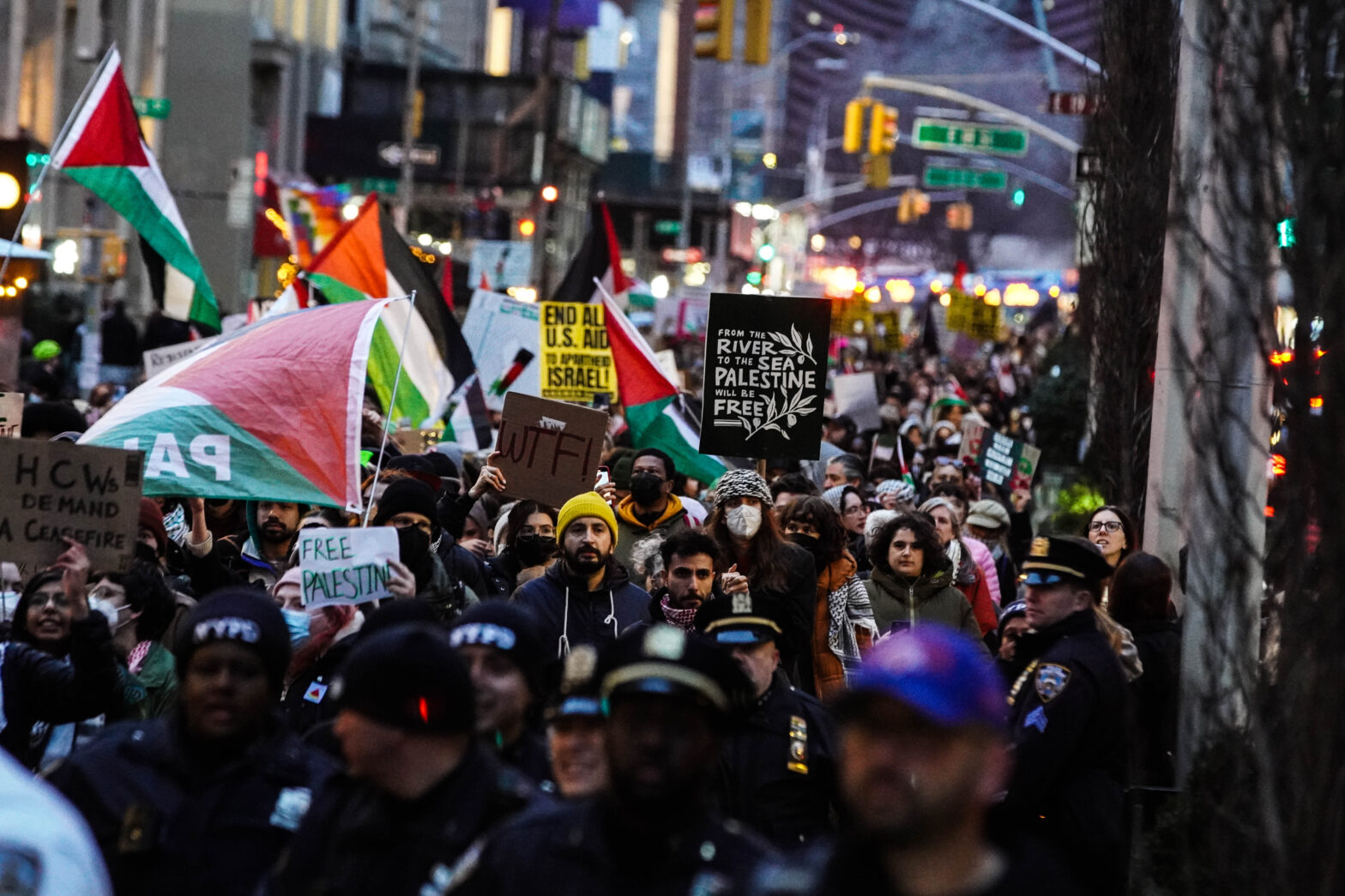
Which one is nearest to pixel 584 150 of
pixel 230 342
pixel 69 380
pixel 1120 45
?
pixel 69 380

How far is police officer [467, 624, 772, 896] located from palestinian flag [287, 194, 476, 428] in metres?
8.70

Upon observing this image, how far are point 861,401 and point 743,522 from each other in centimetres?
1027

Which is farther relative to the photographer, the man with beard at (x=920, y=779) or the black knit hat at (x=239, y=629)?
the black knit hat at (x=239, y=629)

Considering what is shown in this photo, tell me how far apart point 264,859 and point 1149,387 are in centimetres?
1254

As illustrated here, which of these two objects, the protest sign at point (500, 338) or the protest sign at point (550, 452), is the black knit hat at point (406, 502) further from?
the protest sign at point (500, 338)

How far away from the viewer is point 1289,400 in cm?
509

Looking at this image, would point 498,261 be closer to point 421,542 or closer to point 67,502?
point 421,542

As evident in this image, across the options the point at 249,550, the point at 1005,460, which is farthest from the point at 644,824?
the point at 1005,460

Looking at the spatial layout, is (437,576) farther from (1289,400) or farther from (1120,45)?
(1120,45)

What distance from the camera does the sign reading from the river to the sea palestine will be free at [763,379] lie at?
11438mm

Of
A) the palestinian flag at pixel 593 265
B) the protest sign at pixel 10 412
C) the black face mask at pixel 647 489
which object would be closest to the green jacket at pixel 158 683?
the black face mask at pixel 647 489

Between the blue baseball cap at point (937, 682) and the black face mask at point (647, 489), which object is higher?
the blue baseball cap at point (937, 682)

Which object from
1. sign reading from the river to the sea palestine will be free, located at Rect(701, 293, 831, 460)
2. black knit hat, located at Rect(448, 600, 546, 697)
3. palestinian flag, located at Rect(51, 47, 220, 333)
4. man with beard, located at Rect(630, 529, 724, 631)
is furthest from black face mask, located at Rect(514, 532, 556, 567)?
palestinian flag, located at Rect(51, 47, 220, 333)

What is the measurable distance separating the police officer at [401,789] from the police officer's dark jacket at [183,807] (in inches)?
15.4
